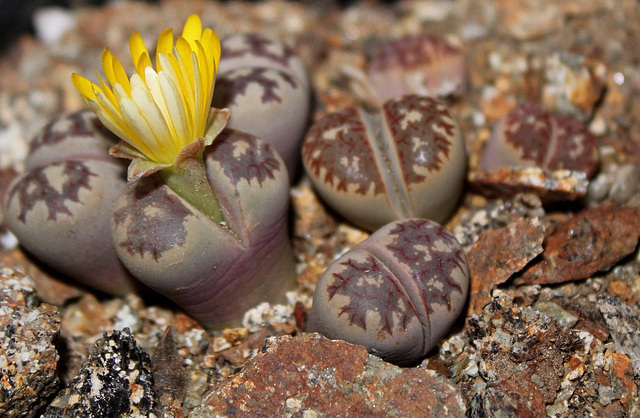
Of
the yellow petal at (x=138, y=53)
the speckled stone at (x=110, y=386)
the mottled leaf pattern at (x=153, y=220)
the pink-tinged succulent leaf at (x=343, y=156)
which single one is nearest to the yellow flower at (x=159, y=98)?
the yellow petal at (x=138, y=53)

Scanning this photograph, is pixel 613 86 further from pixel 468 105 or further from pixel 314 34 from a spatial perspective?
pixel 314 34

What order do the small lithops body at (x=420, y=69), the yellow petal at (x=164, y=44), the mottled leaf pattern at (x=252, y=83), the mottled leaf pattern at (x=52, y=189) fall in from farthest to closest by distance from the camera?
the small lithops body at (x=420, y=69) → the mottled leaf pattern at (x=252, y=83) → the mottled leaf pattern at (x=52, y=189) → the yellow petal at (x=164, y=44)

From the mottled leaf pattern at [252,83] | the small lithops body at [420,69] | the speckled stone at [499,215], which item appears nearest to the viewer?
the mottled leaf pattern at [252,83]

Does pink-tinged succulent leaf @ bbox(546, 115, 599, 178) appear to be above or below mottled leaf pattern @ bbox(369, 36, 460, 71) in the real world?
below

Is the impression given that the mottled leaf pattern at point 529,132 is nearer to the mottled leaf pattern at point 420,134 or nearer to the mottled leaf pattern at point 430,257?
the mottled leaf pattern at point 420,134

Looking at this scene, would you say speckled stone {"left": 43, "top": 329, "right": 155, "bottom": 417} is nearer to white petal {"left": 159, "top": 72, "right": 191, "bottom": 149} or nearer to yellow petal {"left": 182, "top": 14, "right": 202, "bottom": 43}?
white petal {"left": 159, "top": 72, "right": 191, "bottom": 149}

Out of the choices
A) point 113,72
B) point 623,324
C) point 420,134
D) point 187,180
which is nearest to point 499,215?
point 420,134

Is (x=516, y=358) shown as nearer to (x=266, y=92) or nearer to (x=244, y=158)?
(x=244, y=158)

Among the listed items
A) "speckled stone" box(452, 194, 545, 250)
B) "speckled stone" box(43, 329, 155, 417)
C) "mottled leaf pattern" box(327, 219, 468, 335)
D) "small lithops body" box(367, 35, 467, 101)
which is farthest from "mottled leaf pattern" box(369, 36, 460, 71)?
"speckled stone" box(43, 329, 155, 417)
